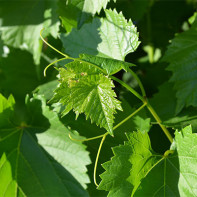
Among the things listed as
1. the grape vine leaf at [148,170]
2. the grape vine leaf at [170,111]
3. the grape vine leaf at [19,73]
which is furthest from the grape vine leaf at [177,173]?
the grape vine leaf at [19,73]

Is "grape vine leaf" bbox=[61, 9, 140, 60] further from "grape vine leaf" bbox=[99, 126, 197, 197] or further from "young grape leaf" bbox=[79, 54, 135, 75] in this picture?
"grape vine leaf" bbox=[99, 126, 197, 197]

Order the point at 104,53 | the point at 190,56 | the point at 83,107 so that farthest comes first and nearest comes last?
the point at 190,56, the point at 104,53, the point at 83,107

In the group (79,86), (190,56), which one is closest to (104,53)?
(79,86)

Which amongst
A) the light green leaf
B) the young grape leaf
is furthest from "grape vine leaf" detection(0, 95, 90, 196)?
the young grape leaf

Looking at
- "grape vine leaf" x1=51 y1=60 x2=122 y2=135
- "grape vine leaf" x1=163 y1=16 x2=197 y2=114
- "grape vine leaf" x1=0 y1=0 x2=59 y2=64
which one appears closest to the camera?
"grape vine leaf" x1=51 y1=60 x2=122 y2=135

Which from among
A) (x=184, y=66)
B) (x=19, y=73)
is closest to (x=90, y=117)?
(x=184, y=66)

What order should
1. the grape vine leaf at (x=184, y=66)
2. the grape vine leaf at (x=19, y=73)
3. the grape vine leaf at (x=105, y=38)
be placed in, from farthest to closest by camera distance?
the grape vine leaf at (x=19, y=73)
the grape vine leaf at (x=184, y=66)
the grape vine leaf at (x=105, y=38)

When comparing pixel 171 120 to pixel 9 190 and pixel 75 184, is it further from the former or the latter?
pixel 9 190

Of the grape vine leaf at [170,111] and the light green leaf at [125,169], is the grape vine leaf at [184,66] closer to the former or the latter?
the grape vine leaf at [170,111]
